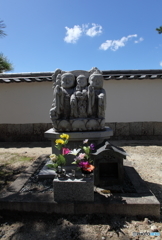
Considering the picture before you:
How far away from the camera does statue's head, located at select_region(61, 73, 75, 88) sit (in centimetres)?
340

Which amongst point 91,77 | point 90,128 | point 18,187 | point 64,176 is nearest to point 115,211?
point 64,176

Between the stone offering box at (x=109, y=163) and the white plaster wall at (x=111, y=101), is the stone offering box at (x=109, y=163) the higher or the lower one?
the lower one

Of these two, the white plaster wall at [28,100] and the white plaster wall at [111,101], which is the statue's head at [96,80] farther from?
the white plaster wall at [28,100]

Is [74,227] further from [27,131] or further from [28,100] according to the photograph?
[28,100]

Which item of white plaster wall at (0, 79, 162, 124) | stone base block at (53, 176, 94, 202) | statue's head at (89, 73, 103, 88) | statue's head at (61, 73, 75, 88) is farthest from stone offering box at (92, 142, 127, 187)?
white plaster wall at (0, 79, 162, 124)

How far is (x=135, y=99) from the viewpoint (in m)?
7.09

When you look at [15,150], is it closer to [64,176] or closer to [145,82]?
[64,176]

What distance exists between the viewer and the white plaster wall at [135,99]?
23.1 feet

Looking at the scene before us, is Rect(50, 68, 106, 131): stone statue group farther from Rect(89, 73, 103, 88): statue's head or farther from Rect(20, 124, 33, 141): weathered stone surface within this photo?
Rect(20, 124, 33, 141): weathered stone surface

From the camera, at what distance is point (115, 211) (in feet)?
7.39

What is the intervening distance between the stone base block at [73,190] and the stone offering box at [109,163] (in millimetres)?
533

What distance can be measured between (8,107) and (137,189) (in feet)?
21.5

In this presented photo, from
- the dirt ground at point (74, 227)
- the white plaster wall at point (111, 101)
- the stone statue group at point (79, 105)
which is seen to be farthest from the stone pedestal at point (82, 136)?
the white plaster wall at point (111, 101)

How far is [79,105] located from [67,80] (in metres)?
0.66
